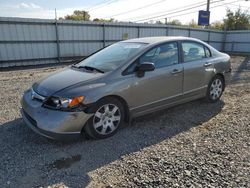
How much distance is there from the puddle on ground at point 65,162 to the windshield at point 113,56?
1.43 metres

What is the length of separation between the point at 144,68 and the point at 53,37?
976 centimetres

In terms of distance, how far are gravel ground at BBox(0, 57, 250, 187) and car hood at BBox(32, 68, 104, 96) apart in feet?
2.54

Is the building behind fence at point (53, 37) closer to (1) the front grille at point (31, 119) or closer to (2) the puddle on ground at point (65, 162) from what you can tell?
(1) the front grille at point (31, 119)

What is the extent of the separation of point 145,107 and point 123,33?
11383mm

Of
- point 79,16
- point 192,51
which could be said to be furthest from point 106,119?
point 79,16

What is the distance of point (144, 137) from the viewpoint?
355 centimetres

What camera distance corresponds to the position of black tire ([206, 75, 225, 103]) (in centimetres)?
498

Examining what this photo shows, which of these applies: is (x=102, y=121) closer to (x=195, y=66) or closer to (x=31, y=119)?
(x=31, y=119)

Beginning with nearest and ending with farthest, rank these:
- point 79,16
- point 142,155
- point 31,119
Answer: point 142,155, point 31,119, point 79,16

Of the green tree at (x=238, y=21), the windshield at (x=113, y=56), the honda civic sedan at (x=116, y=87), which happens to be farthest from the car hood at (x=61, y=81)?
the green tree at (x=238, y=21)

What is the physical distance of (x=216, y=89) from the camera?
203 inches

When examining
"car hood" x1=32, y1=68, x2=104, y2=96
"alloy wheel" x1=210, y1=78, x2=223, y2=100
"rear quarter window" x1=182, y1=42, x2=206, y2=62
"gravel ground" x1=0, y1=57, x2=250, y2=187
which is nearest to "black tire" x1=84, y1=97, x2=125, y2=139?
"gravel ground" x1=0, y1=57, x2=250, y2=187

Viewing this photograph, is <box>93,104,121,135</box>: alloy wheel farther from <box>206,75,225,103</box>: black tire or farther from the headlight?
<box>206,75,225,103</box>: black tire

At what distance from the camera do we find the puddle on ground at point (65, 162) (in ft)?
9.18
